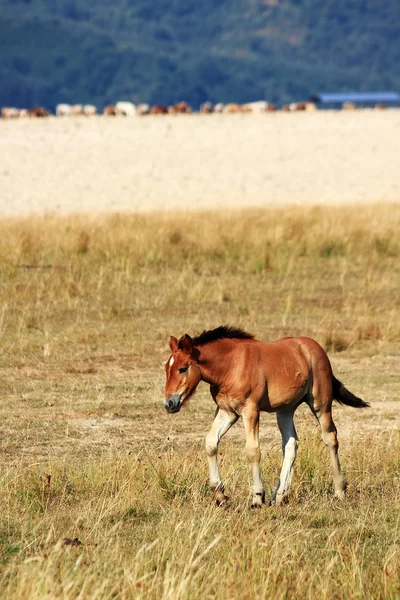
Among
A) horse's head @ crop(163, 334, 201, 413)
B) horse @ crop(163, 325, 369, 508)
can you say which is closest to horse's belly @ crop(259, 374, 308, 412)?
horse @ crop(163, 325, 369, 508)

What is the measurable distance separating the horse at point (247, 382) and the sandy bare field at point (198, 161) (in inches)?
829

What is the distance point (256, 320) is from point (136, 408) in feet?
13.9

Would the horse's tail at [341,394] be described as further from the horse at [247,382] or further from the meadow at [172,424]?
the meadow at [172,424]

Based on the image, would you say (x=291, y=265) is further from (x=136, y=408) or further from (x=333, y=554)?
(x=333, y=554)

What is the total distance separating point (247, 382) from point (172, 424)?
9.67ft

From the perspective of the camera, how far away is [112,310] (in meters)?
14.2

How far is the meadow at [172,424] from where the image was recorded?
5.71 m

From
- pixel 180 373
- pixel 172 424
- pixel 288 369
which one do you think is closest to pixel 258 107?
pixel 172 424

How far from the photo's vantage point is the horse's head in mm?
6449

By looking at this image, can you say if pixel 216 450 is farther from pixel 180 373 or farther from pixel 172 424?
pixel 172 424

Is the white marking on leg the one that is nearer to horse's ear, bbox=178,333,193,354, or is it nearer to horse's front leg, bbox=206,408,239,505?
horse's front leg, bbox=206,408,239,505

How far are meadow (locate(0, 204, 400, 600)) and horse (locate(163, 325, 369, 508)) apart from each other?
0.87ft

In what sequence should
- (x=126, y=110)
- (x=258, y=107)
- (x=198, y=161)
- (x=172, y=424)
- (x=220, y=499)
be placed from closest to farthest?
(x=220, y=499), (x=172, y=424), (x=198, y=161), (x=126, y=110), (x=258, y=107)

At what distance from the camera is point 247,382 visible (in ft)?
21.8
